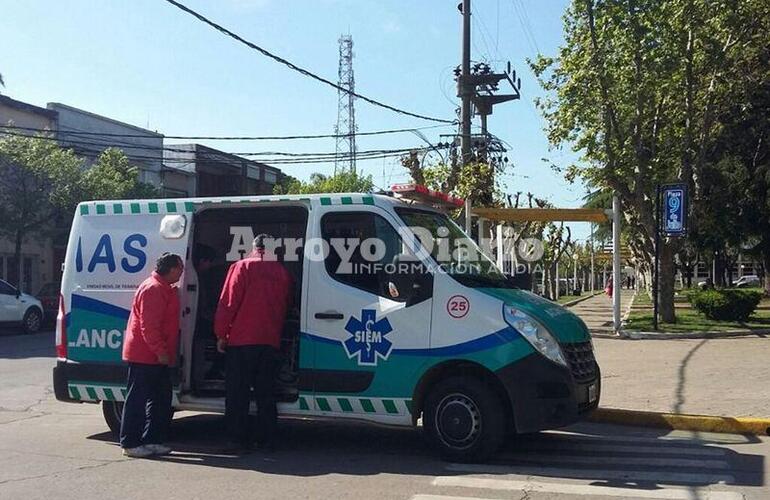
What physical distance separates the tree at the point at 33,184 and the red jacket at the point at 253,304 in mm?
20085

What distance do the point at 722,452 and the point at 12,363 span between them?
1304 centimetres

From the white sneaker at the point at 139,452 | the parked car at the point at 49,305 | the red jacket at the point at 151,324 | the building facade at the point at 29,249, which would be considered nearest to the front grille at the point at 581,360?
the red jacket at the point at 151,324

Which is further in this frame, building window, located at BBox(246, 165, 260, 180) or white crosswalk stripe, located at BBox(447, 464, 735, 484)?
building window, located at BBox(246, 165, 260, 180)

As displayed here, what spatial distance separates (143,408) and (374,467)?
2.30m

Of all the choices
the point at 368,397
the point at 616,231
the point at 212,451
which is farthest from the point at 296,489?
the point at 616,231

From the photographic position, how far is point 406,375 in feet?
23.6

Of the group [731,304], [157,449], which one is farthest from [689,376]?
[731,304]

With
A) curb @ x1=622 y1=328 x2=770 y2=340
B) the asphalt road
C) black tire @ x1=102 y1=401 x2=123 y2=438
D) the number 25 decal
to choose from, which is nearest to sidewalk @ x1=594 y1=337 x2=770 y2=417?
the asphalt road

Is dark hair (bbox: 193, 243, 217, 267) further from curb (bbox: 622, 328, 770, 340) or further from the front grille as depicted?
curb (bbox: 622, 328, 770, 340)

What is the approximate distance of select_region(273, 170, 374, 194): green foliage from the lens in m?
45.1

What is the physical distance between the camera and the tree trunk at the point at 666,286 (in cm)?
2295

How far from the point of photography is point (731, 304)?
22391mm

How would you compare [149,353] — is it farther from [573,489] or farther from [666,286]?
[666,286]

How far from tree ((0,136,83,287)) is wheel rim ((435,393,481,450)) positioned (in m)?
21.7
